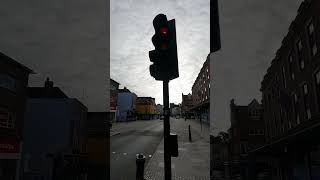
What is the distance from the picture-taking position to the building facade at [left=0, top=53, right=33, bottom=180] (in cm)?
1536

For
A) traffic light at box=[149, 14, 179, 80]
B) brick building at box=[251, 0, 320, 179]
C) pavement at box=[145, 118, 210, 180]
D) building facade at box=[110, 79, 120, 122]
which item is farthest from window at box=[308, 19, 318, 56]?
building facade at box=[110, 79, 120, 122]

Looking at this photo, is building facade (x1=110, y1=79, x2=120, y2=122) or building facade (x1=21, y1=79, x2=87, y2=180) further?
building facade (x1=110, y1=79, x2=120, y2=122)

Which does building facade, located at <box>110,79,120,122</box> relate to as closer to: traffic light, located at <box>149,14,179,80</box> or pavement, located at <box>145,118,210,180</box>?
pavement, located at <box>145,118,210,180</box>

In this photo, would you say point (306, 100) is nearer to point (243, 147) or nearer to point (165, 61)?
point (243, 147)

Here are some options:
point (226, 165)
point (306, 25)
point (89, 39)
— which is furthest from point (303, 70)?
point (89, 39)

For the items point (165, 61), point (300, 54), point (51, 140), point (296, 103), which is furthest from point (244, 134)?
point (51, 140)

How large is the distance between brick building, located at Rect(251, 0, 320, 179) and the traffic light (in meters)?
5.73

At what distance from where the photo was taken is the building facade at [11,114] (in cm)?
1536

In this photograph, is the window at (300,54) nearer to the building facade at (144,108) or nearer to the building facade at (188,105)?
the building facade at (188,105)

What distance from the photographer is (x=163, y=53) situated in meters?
3.72

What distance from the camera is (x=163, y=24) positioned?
379 cm

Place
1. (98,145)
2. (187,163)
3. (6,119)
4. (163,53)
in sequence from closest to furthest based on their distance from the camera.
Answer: (163,53), (6,119), (187,163), (98,145)

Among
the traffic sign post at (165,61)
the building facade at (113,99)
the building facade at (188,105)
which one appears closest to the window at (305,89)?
the traffic sign post at (165,61)

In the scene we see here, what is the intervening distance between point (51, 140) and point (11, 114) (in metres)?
3.54
